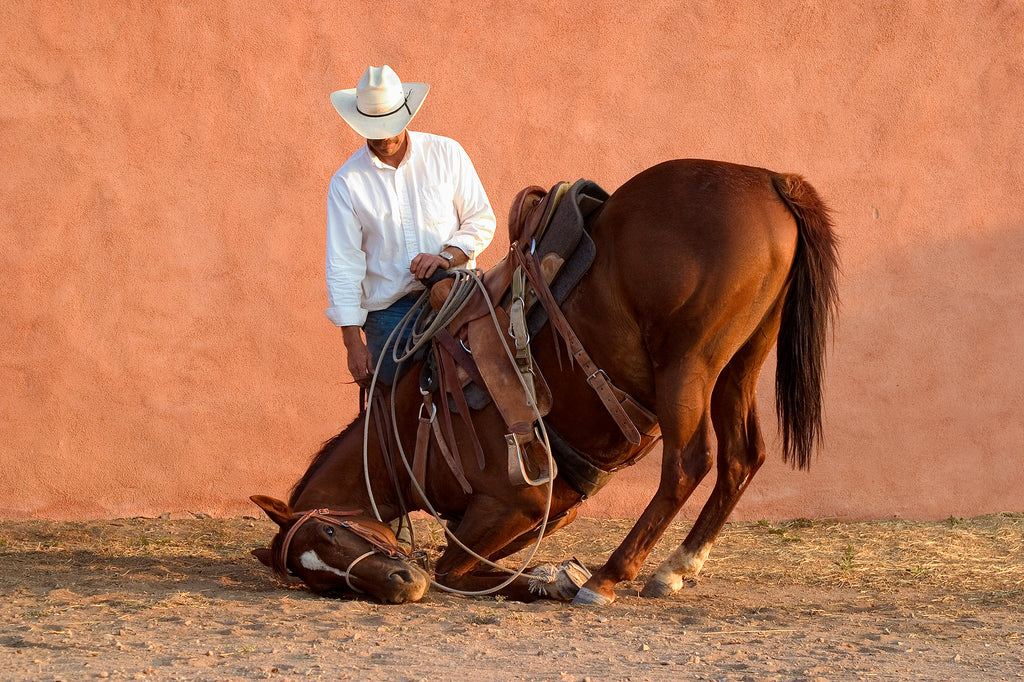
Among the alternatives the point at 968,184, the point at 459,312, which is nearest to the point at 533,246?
the point at 459,312

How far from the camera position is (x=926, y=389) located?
6.10m

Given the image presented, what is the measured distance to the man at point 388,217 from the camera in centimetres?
454

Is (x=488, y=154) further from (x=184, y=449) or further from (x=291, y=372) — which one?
(x=184, y=449)

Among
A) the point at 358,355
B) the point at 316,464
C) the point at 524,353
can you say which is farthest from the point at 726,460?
the point at 316,464

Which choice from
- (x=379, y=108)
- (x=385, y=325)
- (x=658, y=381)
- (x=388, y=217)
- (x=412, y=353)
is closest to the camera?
(x=658, y=381)

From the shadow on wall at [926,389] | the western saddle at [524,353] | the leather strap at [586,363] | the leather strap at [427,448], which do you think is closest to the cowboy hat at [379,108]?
the western saddle at [524,353]

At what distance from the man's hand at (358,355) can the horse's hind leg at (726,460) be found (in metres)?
1.38

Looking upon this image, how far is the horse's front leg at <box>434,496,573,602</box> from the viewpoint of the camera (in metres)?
Answer: 4.31

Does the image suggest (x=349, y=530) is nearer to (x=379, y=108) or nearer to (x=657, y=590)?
(x=657, y=590)

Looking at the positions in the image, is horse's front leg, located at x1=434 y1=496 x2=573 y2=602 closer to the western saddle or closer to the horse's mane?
the western saddle

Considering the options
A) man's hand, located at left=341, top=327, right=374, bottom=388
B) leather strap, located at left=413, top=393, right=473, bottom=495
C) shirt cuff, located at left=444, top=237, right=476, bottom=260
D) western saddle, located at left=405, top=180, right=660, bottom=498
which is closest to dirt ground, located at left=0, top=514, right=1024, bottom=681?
leather strap, located at left=413, top=393, right=473, bottom=495

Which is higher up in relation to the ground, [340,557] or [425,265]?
[425,265]

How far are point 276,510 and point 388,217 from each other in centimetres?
125

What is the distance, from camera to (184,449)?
591cm
